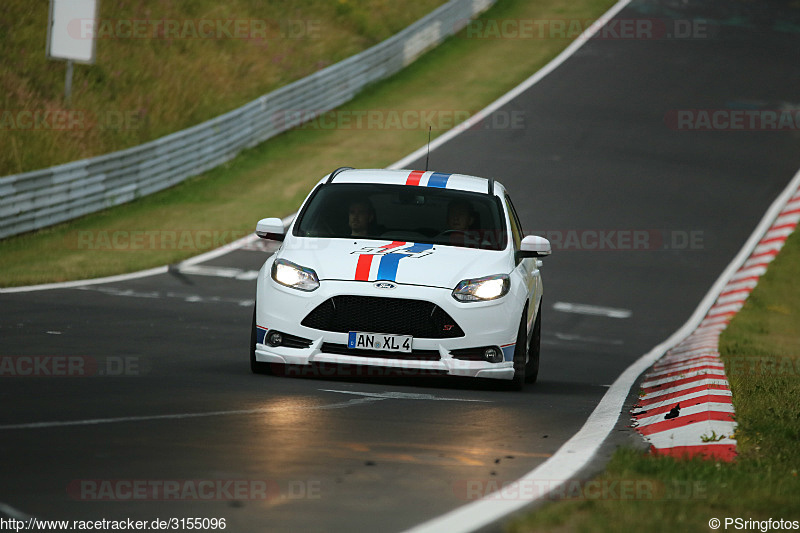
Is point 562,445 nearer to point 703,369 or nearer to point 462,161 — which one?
point 703,369

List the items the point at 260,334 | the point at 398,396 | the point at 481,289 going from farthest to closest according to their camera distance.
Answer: the point at 260,334
the point at 481,289
the point at 398,396

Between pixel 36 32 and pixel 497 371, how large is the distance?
895 inches

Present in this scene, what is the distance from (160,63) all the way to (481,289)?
23160mm

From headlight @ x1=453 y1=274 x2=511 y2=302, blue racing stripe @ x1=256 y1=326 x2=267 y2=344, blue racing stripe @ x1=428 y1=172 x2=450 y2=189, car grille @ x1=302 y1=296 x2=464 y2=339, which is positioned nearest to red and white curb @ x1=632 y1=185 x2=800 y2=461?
headlight @ x1=453 y1=274 x2=511 y2=302

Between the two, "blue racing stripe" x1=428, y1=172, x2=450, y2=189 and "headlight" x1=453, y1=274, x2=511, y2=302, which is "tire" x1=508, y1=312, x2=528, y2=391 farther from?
"blue racing stripe" x1=428, y1=172, x2=450, y2=189

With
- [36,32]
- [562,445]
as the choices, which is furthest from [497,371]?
[36,32]

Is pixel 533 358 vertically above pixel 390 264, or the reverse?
pixel 390 264

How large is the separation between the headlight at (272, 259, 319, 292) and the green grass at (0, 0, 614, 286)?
24.1 ft

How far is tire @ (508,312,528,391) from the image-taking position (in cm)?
965

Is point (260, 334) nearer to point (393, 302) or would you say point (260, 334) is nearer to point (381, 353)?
point (381, 353)

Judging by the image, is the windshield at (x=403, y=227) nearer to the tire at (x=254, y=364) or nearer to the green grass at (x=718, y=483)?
the tire at (x=254, y=364)

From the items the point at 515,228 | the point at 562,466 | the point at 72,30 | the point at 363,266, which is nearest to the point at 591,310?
the point at 515,228

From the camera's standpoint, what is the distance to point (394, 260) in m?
9.46

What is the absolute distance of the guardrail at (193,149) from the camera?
20.2m
